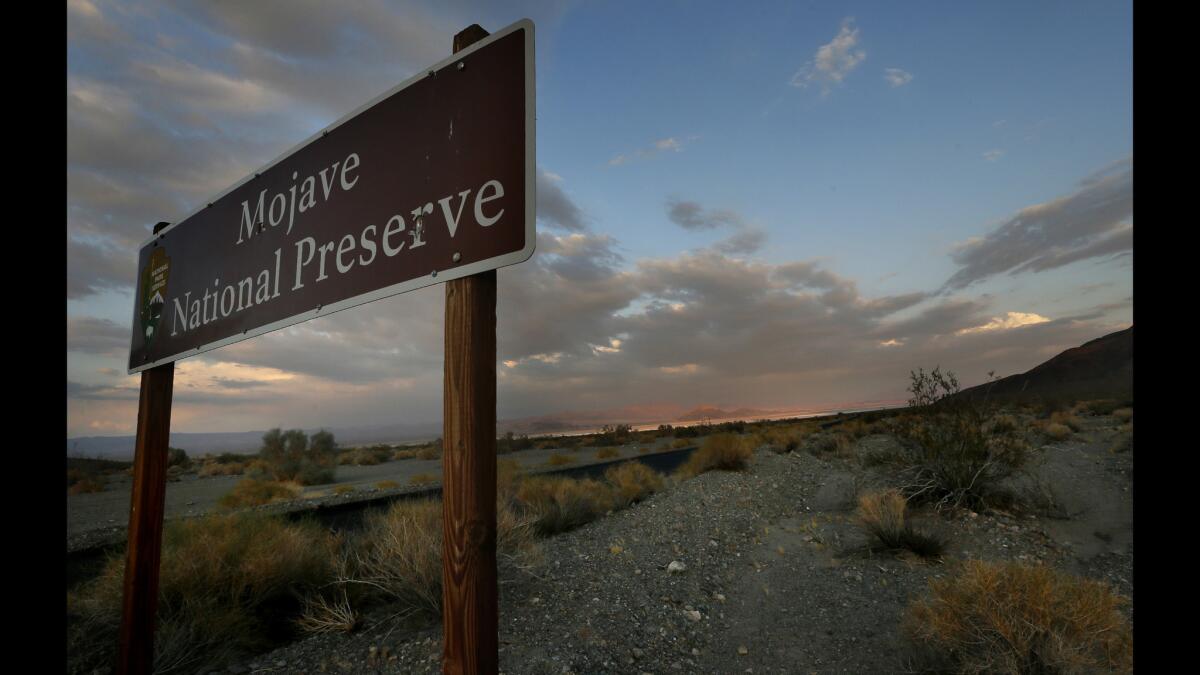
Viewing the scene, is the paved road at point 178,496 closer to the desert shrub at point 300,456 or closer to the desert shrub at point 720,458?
the desert shrub at point 300,456

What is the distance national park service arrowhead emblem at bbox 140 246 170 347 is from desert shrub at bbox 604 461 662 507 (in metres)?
8.08

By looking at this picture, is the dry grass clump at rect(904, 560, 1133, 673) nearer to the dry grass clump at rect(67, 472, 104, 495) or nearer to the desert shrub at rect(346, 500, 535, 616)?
the desert shrub at rect(346, 500, 535, 616)

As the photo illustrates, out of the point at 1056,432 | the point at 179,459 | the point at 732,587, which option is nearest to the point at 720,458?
the point at 732,587

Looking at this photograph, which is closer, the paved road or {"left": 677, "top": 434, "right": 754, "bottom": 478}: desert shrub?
the paved road

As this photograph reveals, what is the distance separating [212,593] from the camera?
17.4 feet

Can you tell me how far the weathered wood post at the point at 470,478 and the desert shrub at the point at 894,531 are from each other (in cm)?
642

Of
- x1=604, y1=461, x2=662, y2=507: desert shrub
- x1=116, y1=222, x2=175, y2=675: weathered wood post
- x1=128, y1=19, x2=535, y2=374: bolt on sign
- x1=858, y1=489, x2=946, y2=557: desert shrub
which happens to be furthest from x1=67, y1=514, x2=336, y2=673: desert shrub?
x1=858, y1=489, x2=946, y2=557: desert shrub

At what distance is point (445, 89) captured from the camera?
1.99m

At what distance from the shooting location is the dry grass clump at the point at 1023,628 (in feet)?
12.2

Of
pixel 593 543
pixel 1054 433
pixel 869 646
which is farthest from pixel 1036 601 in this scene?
pixel 1054 433

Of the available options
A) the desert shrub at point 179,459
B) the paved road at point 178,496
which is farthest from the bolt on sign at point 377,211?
the desert shrub at point 179,459

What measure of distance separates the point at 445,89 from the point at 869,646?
5.24 metres

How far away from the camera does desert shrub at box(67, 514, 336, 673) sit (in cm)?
446
